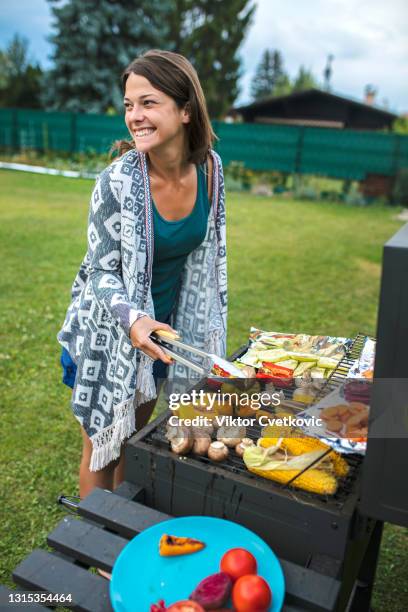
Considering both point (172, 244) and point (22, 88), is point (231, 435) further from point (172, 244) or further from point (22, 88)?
point (22, 88)

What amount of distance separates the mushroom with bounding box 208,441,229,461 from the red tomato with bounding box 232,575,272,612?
0.30 meters

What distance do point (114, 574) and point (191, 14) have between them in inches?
1259

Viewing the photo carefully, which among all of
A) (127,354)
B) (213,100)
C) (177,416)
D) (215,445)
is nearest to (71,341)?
(127,354)

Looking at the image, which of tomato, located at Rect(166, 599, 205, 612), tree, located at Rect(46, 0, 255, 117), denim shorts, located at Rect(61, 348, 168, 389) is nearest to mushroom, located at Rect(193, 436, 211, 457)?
tomato, located at Rect(166, 599, 205, 612)

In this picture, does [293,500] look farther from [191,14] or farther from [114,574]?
[191,14]

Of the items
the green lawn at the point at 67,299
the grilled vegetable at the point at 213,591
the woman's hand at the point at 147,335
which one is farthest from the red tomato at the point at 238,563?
the green lawn at the point at 67,299

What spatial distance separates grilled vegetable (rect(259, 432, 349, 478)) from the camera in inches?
47.1

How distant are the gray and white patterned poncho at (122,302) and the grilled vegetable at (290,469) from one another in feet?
1.60

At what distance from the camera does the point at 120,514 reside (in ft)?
3.89

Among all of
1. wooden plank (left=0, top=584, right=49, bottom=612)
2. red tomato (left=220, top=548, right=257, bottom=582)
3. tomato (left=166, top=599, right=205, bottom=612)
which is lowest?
wooden plank (left=0, top=584, right=49, bottom=612)

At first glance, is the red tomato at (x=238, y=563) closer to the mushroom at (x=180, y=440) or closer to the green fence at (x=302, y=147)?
the mushroom at (x=180, y=440)

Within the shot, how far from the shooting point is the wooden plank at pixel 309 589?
0.99m

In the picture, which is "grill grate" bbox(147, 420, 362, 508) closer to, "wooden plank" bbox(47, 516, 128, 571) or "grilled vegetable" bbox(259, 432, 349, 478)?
"grilled vegetable" bbox(259, 432, 349, 478)
